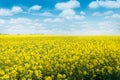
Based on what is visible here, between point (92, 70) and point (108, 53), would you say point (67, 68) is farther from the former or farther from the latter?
point (108, 53)

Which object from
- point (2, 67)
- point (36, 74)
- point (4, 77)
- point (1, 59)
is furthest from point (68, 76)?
point (1, 59)

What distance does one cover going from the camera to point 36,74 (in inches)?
422

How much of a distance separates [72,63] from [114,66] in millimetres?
1806

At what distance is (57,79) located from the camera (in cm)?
1052

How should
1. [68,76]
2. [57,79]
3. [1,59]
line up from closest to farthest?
[57,79], [68,76], [1,59]

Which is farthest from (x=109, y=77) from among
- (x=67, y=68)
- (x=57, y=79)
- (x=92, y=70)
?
(x=57, y=79)

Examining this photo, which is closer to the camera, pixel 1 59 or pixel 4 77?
pixel 4 77

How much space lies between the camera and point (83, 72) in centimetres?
1160

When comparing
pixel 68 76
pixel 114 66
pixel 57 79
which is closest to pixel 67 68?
pixel 68 76

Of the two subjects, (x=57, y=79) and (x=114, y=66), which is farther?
(x=114, y=66)

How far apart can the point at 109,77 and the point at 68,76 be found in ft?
5.53

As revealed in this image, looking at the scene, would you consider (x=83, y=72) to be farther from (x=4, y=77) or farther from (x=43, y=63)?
(x=4, y=77)

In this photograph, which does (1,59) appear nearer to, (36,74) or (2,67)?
(2,67)

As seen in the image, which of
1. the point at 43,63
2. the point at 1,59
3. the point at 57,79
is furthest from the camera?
the point at 1,59
